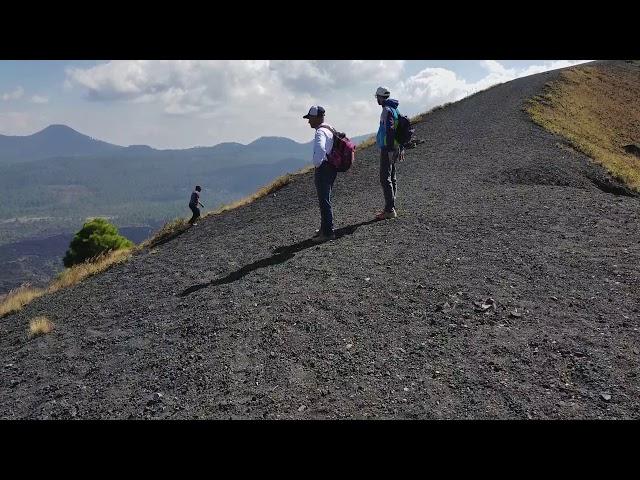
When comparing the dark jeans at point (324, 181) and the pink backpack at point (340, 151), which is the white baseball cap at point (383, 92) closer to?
the pink backpack at point (340, 151)

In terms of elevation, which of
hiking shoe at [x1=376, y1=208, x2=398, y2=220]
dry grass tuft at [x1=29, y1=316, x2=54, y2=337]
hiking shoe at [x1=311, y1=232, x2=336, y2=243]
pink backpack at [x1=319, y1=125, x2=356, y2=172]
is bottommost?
dry grass tuft at [x1=29, y1=316, x2=54, y2=337]

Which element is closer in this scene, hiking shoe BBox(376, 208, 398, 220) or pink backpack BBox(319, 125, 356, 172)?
pink backpack BBox(319, 125, 356, 172)

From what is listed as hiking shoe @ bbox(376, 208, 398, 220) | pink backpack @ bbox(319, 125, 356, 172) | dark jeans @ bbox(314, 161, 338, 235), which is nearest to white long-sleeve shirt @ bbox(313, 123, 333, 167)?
pink backpack @ bbox(319, 125, 356, 172)

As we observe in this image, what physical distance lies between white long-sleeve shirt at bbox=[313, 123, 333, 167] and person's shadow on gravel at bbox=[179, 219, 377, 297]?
1.83 meters

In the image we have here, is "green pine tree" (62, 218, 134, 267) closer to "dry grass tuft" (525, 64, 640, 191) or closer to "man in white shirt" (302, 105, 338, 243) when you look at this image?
"dry grass tuft" (525, 64, 640, 191)

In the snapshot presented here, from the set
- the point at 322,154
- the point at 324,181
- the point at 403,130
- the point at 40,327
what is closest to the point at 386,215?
the point at 403,130

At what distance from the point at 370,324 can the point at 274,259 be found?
356 centimetres

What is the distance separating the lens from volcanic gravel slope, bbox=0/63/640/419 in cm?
459

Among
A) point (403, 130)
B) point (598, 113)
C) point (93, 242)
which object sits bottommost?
point (93, 242)

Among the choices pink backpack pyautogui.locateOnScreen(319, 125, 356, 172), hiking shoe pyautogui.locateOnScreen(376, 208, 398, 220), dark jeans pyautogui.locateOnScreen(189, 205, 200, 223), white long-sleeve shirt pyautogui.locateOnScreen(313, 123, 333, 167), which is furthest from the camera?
dark jeans pyautogui.locateOnScreen(189, 205, 200, 223)

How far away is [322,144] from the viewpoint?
8469 mm

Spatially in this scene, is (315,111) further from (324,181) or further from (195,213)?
(195,213)

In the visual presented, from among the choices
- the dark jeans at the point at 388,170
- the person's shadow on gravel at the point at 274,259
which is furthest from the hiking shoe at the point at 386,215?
the dark jeans at the point at 388,170
